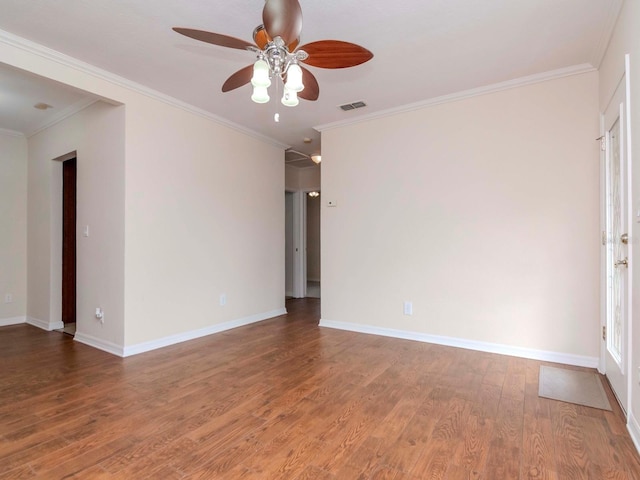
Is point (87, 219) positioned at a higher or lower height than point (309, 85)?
lower

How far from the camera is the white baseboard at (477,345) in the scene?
117 inches

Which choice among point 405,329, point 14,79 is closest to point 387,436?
point 405,329

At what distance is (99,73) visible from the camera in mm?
3002

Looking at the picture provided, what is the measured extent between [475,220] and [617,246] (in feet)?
3.88

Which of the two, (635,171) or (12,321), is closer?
(635,171)

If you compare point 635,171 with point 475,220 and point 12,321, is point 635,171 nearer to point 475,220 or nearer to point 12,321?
point 475,220

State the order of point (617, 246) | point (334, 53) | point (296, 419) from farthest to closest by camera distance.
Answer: point (617, 246), point (296, 419), point (334, 53)

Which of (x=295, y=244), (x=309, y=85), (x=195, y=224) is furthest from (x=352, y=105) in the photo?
(x=295, y=244)

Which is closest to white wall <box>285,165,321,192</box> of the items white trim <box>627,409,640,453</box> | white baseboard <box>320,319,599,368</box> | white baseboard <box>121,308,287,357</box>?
white baseboard <box>121,308,287,357</box>

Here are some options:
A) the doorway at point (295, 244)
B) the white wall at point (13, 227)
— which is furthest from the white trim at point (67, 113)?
the doorway at point (295, 244)

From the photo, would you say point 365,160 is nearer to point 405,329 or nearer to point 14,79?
point 405,329

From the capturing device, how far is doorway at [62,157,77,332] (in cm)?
Answer: 446

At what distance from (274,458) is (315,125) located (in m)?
3.73

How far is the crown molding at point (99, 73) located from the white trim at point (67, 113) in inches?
17.7
